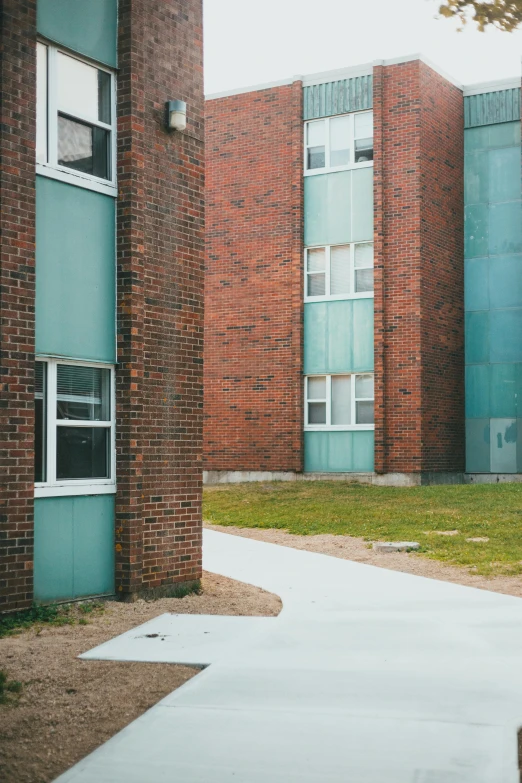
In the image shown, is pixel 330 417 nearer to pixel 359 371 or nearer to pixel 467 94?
pixel 359 371

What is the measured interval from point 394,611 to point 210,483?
1823 cm

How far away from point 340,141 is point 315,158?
0.80 metres

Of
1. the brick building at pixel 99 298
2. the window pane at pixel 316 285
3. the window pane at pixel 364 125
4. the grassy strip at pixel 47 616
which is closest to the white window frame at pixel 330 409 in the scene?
the window pane at pixel 316 285

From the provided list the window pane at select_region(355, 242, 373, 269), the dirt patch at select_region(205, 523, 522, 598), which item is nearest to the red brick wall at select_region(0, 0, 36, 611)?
the dirt patch at select_region(205, 523, 522, 598)

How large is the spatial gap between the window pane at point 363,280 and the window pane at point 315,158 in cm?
307

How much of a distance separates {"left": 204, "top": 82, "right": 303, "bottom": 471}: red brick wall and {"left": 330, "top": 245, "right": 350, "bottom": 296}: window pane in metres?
0.85

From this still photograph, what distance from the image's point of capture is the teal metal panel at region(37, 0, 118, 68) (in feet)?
31.9

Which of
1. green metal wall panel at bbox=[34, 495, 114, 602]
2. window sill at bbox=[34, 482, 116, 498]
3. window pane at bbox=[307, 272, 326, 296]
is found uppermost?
window pane at bbox=[307, 272, 326, 296]

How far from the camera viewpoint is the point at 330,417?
26.6 meters

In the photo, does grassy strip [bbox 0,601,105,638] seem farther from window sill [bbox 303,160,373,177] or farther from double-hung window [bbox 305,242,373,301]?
window sill [bbox 303,160,373,177]

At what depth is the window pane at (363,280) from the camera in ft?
86.0

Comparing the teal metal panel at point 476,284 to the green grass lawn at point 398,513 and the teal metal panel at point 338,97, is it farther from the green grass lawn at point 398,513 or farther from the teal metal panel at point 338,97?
the green grass lawn at point 398,513

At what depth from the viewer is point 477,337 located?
2730 centimetres

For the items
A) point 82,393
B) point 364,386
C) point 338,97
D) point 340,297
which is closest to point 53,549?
point 82,393
